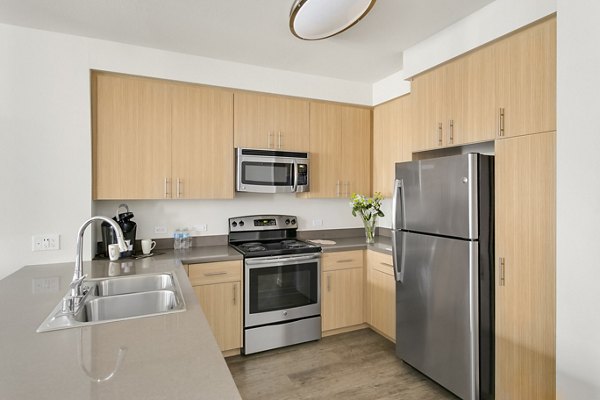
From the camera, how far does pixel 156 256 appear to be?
268 cm

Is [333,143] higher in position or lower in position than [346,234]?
higher

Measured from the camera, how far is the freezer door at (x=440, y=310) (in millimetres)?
2039

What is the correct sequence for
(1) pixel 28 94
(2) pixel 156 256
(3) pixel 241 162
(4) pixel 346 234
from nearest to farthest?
1. (1) pixel 28 94
2. (2) pixel 156 256
3. (3) pixel 241 162
4. (4) pixel 346 234

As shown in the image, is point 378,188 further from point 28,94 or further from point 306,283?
point 28,94

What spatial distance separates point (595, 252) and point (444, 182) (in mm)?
881

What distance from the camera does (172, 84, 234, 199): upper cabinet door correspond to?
285 cm

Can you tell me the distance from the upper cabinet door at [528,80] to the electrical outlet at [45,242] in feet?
10.2

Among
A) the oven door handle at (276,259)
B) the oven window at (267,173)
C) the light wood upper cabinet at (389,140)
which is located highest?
the light wood upper cabinet at (389,140)

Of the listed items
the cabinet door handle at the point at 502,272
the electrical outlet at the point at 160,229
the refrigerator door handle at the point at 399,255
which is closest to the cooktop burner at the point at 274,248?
the electrical outlet at the point at 160,229

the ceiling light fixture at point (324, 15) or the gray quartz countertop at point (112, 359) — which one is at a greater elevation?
the ceiling light fixture at point (324, 15)

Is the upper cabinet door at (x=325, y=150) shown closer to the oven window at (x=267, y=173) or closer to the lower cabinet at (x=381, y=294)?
the oven window at (x=267, y=173)

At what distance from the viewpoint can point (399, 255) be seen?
2596mm

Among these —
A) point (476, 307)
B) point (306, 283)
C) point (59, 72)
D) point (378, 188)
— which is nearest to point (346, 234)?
point (378, 188)

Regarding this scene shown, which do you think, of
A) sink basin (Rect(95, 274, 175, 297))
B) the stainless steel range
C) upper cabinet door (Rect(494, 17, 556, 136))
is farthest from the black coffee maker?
upper cabinet door (Rect(494, 17, 556, 136))
